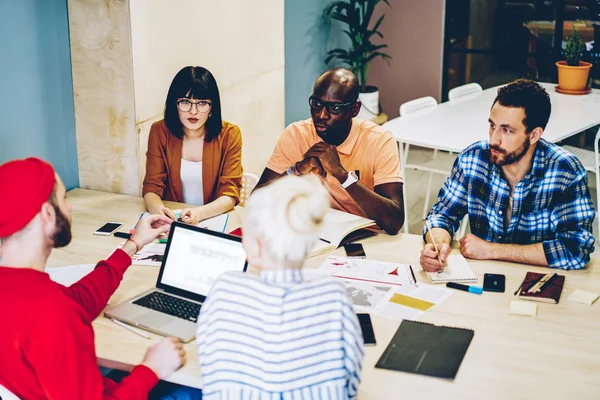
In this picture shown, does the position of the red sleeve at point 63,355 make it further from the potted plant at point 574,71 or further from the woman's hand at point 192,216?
the potted plant at point 574,71

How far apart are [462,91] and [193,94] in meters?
2.71

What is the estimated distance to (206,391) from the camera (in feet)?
5.32

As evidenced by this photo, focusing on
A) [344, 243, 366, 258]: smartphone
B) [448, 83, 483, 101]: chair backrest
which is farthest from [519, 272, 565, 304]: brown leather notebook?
[448, 83, 483, 101]: chair backrest

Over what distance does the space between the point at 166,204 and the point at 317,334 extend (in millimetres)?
1842

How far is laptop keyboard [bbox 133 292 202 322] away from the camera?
218 cm

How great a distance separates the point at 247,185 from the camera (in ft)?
11.7

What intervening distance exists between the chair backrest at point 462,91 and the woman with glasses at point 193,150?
7.63ft

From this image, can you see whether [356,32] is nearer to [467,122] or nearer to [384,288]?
[467,122]

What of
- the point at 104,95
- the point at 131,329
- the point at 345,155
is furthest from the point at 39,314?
the point at 104,95

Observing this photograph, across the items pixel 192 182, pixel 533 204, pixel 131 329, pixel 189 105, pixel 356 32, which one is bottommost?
pixel 131 329

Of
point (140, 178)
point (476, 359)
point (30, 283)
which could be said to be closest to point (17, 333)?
point (30, 283)

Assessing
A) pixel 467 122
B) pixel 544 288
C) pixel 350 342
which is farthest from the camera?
pixel 467 122

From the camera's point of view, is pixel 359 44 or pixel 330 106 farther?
pixel 359 44

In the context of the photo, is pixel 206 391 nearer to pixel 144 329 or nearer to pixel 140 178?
pixel 144 329
